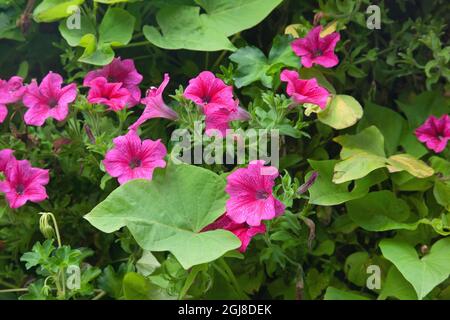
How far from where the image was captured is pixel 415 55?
1.50 meters

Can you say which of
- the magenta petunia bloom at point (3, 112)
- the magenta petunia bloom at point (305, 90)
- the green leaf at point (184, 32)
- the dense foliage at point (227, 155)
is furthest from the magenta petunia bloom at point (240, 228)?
the magenta petunia bloom at point (3, 112)

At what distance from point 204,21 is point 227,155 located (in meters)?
0.31

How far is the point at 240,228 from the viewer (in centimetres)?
112

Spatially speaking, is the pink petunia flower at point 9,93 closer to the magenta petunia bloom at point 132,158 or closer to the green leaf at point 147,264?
the magenta petunia bloom at point 132,158

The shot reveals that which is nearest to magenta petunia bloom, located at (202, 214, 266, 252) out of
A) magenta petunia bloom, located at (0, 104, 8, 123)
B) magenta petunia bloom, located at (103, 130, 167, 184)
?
magenta petunia bloom, located at (103, 130, 167, 184)

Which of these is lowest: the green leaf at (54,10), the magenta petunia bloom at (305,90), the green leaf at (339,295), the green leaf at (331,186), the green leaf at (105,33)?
the green leaf at (339,295)

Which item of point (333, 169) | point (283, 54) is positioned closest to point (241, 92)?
point (283, 54)

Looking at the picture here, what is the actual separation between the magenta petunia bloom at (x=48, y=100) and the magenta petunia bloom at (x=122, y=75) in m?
0.06

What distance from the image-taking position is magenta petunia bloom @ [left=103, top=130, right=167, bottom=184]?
3.75ft

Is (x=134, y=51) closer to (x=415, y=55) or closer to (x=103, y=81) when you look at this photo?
(x=103, y=81)

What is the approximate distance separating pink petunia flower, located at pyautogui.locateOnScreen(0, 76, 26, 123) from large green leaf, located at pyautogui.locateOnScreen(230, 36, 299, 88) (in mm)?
415

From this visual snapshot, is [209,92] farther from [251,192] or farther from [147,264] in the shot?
[147,264]

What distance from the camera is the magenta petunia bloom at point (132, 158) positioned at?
114 cm

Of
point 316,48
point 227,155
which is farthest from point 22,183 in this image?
point 316,48
